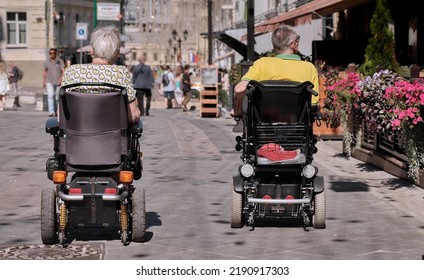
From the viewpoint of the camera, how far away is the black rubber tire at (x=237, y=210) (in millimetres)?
9312

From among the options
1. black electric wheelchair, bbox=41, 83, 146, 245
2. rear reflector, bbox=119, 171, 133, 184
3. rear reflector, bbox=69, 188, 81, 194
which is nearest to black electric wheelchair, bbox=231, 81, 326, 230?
black electric wheelchair, bbox=41, 83, 146, 245

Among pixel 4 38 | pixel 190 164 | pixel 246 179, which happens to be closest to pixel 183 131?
pixel 190 164

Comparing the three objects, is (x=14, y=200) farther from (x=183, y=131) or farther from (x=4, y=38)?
(x=4, y=38)

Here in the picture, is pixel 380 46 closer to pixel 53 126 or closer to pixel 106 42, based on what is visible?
pixel 106 42

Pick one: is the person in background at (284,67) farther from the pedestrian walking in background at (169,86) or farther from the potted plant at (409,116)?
the pedestrian walking in background at (169,86)

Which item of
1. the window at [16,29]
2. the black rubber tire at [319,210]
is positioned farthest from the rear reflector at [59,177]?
the window at [16,29]

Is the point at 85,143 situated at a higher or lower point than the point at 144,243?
higher

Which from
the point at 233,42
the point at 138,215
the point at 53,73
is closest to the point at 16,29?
the point at 233,42

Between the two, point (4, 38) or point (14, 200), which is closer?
point (14, 200)

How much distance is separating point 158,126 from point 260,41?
6023mm

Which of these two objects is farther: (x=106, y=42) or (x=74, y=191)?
(x=106, y=42)

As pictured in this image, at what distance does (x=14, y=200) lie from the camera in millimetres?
11289

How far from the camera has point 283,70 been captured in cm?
928

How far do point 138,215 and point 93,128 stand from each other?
0.72 m
